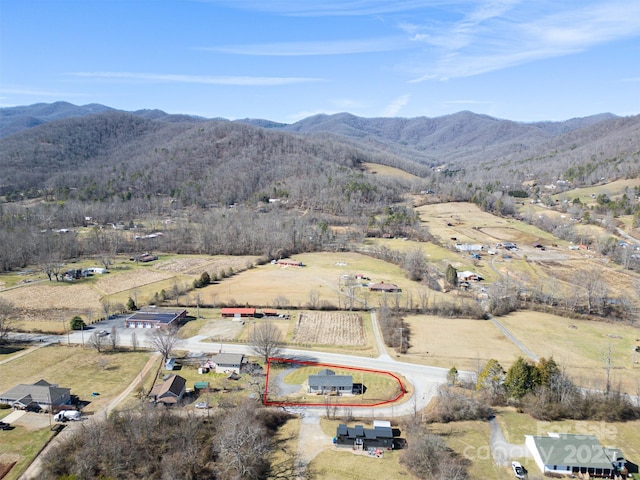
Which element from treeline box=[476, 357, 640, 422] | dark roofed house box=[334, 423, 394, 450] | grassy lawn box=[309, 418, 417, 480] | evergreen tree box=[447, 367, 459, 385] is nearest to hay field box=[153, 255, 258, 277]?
evergreen tree box=[447, 367, 459, 385]

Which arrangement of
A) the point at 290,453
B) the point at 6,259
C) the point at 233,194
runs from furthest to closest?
the point at 233,194 → the point at 6,259 → the point at 290,453

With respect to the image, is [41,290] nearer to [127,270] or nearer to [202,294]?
[127,270]

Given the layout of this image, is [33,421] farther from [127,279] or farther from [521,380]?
[127,279]

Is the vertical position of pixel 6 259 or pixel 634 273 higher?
pixel 6 259

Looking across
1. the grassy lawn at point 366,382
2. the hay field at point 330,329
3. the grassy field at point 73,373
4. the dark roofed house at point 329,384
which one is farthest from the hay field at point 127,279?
the dark roofed house at point 329,384

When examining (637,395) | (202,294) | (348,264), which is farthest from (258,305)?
(637,395)

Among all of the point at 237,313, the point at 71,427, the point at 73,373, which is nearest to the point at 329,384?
the point at 71,427
